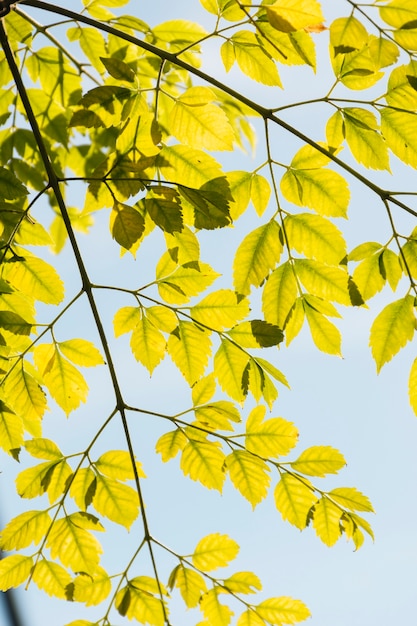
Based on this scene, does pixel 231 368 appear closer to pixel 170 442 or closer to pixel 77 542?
pixel 170 442

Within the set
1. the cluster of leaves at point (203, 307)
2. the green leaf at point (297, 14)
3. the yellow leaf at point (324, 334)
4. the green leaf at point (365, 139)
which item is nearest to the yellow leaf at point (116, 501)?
the cluster of leaves at point (203, 307)

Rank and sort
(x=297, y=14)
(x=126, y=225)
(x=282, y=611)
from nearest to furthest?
(x=297, y=14) < (x=126, y=225) < (x=282, y=611)

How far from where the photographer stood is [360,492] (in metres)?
1.59

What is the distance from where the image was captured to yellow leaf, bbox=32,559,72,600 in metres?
1.60

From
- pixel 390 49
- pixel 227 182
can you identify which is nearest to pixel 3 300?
pixel 227 182

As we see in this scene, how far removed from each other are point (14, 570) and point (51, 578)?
0.29 feet

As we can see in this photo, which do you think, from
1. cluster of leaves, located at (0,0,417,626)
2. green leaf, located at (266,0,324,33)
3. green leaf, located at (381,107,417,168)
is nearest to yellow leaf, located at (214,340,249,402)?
cluster of leaves, located at (0,0,417,626)

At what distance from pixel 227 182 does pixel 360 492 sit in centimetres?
76

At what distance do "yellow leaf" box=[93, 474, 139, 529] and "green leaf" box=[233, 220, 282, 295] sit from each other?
0.53 meters

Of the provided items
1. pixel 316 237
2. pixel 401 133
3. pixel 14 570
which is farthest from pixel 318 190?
pixel 14 570

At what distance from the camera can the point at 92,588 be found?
1555mm

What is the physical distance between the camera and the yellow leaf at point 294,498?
61.4 inches

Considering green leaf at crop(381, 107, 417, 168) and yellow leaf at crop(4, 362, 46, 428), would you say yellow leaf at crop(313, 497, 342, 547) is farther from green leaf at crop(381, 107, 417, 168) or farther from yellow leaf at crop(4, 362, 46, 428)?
green leaf at crop(381, 107, 417, 168)

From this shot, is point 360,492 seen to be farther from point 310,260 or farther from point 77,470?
point 77,470
